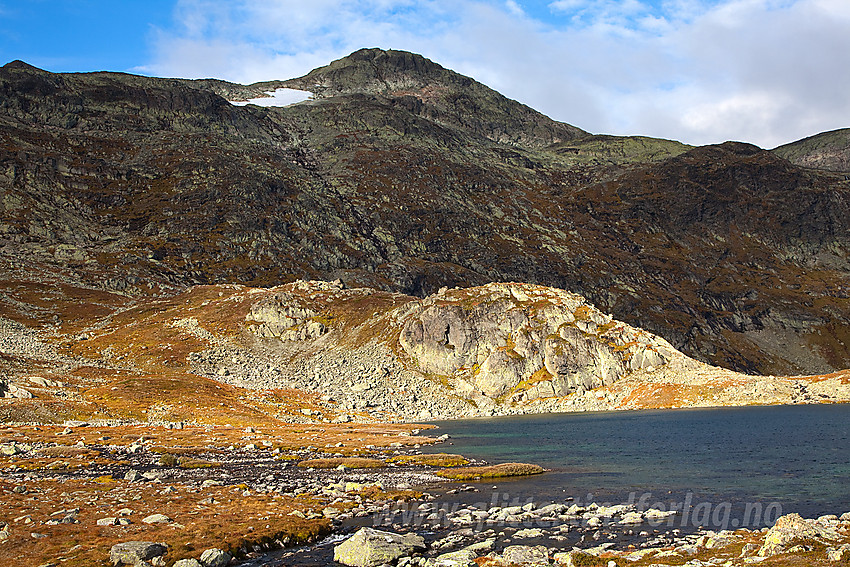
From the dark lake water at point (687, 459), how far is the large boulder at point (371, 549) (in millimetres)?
15932

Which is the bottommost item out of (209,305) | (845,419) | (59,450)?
(845,419)

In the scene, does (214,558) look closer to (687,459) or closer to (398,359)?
(687,459)

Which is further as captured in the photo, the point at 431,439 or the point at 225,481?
the point at 431,439

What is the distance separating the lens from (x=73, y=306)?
7736 inches

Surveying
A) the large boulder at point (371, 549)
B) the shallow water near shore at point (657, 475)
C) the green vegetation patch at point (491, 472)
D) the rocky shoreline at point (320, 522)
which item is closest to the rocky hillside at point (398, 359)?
the shallow water near shore at point (657, 475)

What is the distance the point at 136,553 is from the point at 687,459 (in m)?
55.6

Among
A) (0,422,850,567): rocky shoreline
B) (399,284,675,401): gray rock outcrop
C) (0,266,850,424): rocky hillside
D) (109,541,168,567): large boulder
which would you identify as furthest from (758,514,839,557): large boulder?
(399,284,675,401): gray rock outcrop

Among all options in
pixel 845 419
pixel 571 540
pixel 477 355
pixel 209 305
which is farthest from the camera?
pixel 209 305

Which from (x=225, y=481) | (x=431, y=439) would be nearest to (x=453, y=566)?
(x=225, y=481)

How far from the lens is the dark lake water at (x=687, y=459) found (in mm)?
44344

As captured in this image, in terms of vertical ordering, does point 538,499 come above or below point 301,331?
below

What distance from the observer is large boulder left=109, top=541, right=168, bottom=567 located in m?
28.0

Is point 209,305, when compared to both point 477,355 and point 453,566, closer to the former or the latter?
point 477,355

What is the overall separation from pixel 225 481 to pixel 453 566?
29.9 metres
